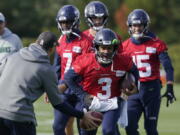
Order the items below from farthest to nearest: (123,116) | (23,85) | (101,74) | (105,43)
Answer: (123,116) < (101,74) < (105,43) < (23,85)

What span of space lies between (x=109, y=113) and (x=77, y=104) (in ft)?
3.16

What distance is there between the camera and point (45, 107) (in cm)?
1714

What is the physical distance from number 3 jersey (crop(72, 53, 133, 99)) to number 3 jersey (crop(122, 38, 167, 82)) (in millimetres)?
1186

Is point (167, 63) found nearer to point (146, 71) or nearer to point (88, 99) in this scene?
point (146, 71)

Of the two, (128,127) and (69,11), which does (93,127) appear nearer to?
(128,127)

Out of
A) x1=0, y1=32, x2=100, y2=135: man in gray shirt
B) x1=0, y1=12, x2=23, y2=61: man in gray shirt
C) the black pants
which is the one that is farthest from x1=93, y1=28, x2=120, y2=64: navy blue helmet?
x1=0, y1=12, x2=23, y2=61: man in gray shirt

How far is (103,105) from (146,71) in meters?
1.46

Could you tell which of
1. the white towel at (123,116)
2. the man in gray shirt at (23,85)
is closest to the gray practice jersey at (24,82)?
the man in gray shirt at (23,85)

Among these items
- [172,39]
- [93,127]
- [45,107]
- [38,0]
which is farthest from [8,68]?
[38,0]

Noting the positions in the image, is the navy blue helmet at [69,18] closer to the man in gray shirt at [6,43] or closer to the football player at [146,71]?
the football player at [146,71]

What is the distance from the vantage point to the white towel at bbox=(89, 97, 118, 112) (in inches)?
338

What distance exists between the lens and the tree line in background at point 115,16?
4753 cm

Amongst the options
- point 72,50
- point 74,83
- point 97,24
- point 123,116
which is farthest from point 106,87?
point 97,24

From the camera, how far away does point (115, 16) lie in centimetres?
4925
